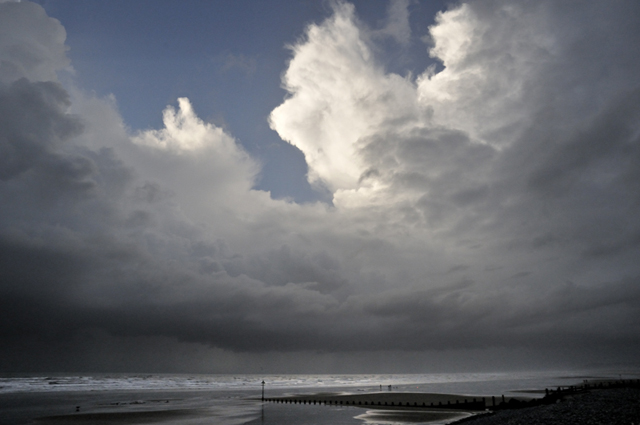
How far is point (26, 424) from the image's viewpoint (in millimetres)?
45875

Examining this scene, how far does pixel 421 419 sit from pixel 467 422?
927 cm

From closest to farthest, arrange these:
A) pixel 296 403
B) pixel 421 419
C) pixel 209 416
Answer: pixel 421 419 < pixel 209 416 < pixel 296 403

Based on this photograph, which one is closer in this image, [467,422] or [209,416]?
[467,422]

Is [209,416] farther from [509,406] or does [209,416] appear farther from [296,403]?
[509,406]

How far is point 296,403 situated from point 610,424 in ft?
183

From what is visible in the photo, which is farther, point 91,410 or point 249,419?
point 91,410

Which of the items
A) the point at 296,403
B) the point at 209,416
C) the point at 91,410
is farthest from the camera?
the point at 296,403

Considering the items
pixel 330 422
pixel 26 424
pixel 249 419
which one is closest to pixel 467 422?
pixel 330 422

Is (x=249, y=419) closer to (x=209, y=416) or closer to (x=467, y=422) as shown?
(x=209, y=416)

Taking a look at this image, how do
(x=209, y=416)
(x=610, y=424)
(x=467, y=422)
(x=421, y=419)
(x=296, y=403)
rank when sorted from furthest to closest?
(x=296, y=403), (x=209, y=416), (x=421, y=419), (x=467, y=422), (x=610, y=424)

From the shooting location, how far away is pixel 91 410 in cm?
6375

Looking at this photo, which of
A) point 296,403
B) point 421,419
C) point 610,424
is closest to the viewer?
point 610,424

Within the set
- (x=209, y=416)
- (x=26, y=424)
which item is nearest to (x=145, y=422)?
(x=209, y=416)

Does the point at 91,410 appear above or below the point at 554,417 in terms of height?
below
